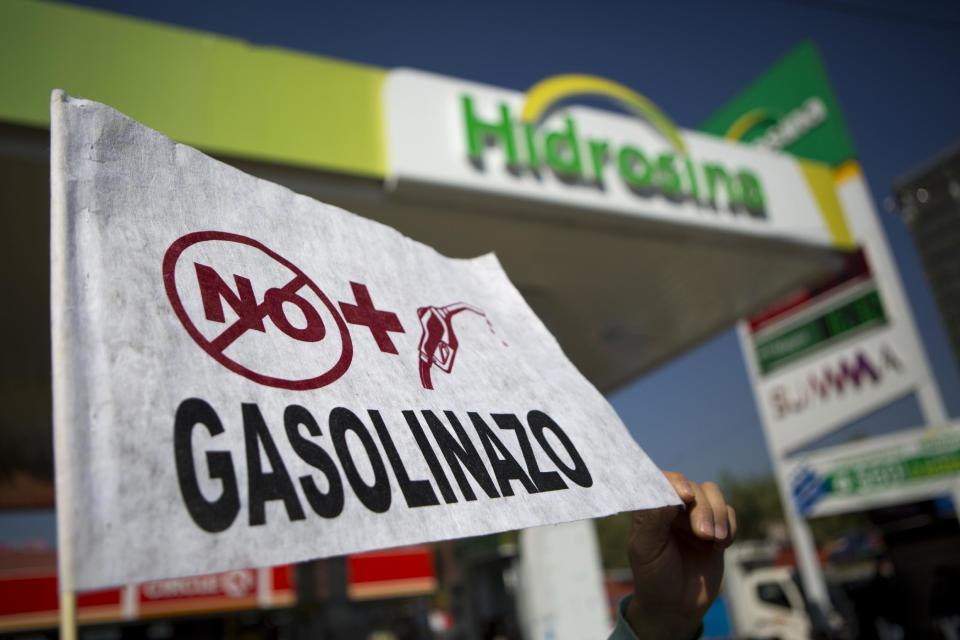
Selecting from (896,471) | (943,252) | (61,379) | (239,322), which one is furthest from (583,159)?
(943,252)

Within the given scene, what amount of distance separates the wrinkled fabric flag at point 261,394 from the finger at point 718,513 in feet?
0.44

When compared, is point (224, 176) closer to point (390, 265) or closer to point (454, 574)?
point (390, 265)

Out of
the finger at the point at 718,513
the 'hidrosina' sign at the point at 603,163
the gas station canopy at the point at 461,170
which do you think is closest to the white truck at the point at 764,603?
the gas station canopy at the point at 461,170

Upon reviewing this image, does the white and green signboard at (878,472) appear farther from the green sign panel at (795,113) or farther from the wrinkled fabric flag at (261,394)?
the wrinkled fabric flag at (261,394)

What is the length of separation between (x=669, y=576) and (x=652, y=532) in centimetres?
9

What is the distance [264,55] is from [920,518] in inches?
331

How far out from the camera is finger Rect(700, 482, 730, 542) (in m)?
1.33

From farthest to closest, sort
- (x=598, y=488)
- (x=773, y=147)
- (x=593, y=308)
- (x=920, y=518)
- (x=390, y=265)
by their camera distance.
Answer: (x=773, y=147), (x=920, y=518), (x=593, y=308), (x=390, y=265), (x=598, y=488)

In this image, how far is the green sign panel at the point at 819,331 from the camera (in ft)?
36.5

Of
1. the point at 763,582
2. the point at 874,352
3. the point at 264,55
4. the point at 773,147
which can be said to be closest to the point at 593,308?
the point at 264,55

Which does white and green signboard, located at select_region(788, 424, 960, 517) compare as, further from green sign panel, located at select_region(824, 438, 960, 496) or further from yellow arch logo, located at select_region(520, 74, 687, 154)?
yellow arch logo, located at select_region(520, 74, 687, 154)

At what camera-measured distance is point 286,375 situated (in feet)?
3.28

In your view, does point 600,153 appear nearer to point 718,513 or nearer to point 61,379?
point 718,513

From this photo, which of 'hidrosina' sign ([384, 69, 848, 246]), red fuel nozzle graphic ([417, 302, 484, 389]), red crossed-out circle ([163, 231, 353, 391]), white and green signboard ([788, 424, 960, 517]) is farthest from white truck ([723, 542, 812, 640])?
red crossed-out circle ([163, 231, 353, 391])
